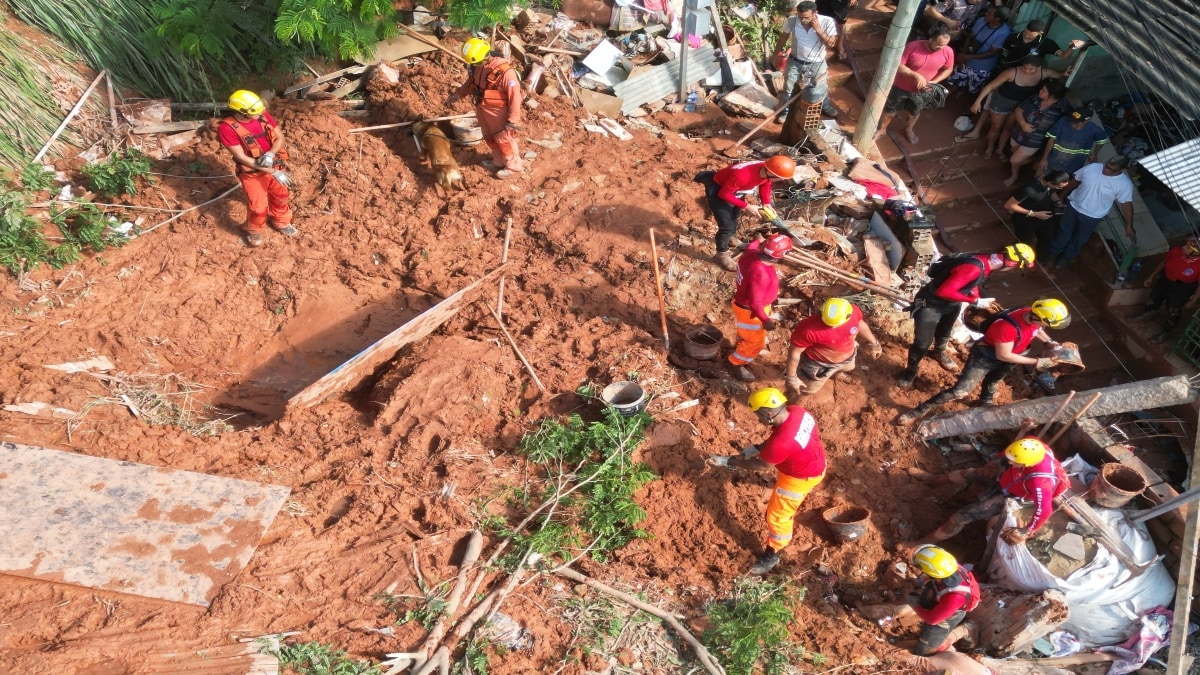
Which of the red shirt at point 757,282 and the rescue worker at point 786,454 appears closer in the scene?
the rescue worker at point 786,454

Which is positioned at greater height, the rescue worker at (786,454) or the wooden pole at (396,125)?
the wooden pole at (396,125)

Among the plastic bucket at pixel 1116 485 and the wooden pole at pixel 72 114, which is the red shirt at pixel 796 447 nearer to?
the plastic bucket at pixel 1116 485

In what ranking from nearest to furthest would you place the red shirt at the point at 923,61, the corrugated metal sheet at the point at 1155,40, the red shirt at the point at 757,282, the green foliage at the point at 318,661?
the green foliage at the point at 318,661
the red shirt at the point at 757,282
the corrugated metal sheet at the point at 1155,40
the red shirt at the point at 923,61

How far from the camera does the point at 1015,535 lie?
599 centimetres

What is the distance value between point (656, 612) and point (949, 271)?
395 cm

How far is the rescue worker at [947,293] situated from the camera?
6.65 meters

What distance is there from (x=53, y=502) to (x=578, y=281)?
480 centimetres

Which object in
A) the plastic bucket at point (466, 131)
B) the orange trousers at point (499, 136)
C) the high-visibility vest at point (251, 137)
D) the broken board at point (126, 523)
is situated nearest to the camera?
the broken board at point (126, 523)

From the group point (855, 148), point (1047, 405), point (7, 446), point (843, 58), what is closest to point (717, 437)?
point (1047, 405)

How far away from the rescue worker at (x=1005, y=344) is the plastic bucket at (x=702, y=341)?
2127 mm

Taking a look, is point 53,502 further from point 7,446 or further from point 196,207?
point 196,207

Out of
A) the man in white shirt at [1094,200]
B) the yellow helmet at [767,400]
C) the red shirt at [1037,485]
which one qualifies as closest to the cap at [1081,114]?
the man in white shirt at [1094,200]

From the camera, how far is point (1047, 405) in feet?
22.5

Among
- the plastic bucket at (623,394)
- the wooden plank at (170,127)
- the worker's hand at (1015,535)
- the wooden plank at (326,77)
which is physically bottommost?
the worker's hand at (1015,535)
